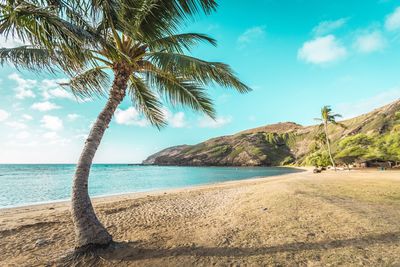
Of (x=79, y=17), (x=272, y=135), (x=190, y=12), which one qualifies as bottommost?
(x=79, y=17)

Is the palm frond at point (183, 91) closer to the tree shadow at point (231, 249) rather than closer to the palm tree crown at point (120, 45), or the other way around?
the palm tree crown at point (120, 45)

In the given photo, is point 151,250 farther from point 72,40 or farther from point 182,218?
point 72,40

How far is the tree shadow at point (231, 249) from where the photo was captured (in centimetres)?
411

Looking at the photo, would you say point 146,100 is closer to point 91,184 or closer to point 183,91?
point 183,91

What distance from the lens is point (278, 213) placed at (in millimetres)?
6672

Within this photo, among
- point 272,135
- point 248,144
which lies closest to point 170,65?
point 248,144

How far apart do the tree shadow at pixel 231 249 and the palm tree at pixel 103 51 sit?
1.42 feet

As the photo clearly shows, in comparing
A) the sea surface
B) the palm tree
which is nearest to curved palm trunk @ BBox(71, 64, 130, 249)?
the palm tree

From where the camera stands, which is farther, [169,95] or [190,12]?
[169,95]

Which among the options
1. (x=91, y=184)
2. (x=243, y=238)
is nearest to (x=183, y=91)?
(x=243, y=238)

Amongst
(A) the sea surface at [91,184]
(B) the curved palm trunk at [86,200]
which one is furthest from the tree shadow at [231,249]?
(A) the sea surface at [91,184]

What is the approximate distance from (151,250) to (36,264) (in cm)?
215

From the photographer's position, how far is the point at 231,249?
4301 mm

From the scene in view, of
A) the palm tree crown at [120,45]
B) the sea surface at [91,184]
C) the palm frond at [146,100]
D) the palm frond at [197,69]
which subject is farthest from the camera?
the sea surface at [91,184]
